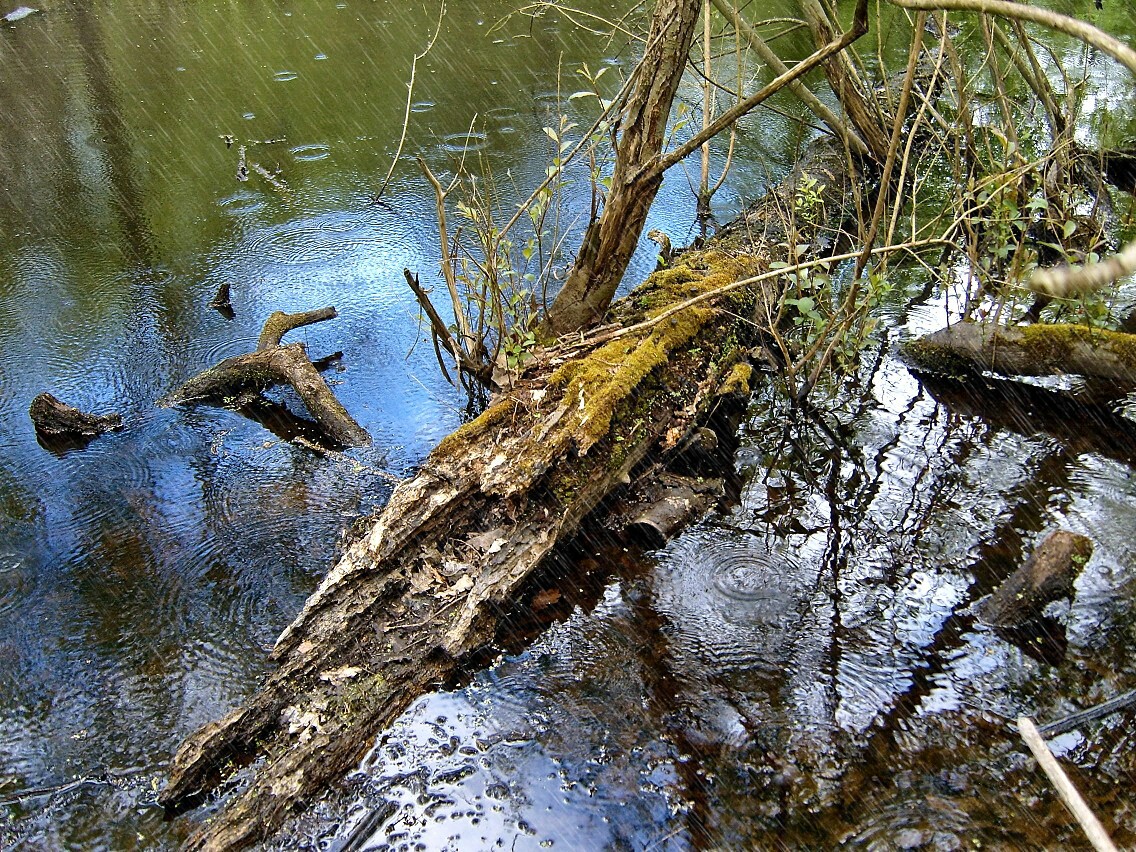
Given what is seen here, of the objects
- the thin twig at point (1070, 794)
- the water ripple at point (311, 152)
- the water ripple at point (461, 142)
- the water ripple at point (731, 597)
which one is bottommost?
the water ripple at point (731, 597)

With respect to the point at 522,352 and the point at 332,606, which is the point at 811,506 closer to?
the point at 522,352

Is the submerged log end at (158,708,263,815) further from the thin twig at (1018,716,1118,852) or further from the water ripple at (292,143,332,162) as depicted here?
the water ripple at (292,143,332,162)

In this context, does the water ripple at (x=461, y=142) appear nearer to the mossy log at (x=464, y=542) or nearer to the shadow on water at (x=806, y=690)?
the mossy log at (x=464, y=542)

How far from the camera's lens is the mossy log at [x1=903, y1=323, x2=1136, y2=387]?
5.32 meters

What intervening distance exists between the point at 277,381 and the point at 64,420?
129cm

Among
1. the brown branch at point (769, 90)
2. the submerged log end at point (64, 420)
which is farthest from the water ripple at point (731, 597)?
the submerged log end at point (64, 420)

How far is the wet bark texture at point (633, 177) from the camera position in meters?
5.14

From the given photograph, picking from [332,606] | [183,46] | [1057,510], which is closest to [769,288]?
[1057,510]

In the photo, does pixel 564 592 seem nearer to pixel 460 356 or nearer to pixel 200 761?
pixel 200 761

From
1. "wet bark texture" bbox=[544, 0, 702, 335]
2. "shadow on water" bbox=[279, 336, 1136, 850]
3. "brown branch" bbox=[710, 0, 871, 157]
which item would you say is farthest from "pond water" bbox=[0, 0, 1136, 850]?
"brown branch" bbox=[710, 0, 871, 157]

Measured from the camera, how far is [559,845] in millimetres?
3102

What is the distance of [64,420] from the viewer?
529 cm

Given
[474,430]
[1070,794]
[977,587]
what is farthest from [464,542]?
[1070,794]

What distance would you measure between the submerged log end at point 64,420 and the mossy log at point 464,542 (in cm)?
218
